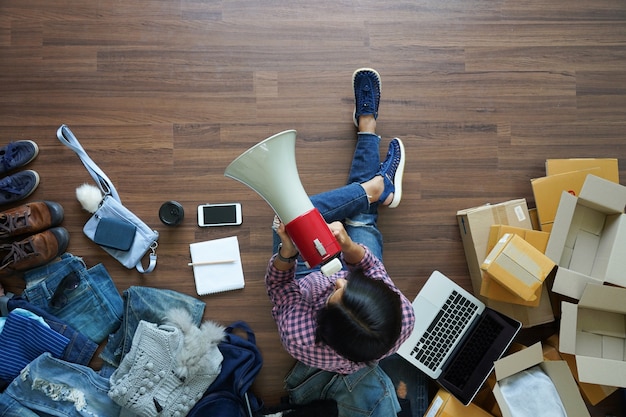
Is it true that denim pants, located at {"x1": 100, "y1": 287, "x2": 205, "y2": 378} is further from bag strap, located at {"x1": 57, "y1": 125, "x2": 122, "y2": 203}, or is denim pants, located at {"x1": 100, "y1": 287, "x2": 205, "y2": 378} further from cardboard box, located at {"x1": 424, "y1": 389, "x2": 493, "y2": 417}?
cardboard box, located at {"x1": 424, "y1": 389, "x2": 493, "y2": 417}

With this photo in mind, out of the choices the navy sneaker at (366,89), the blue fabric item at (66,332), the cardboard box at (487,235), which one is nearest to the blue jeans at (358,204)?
the navy sneaker at (366,89)

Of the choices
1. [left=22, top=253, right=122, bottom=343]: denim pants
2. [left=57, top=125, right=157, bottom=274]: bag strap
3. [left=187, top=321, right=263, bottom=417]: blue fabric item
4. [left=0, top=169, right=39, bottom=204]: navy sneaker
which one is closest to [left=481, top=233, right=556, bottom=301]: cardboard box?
[left=187, top=321, right=263, bottom=417]: blue fabric item

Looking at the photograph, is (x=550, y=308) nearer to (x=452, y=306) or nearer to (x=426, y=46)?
(x=452, y=306)

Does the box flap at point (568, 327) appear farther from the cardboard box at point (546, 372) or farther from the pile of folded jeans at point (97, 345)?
the pile of folded jeans at point (97, 345)

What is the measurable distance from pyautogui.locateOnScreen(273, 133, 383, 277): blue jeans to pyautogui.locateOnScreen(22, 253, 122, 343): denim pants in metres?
0.70

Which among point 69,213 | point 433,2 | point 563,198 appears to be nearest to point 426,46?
point 433,2

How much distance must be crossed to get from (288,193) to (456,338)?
88 cm

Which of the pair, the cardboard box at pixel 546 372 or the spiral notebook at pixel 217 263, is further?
the spiral notebook at pixel 217 263

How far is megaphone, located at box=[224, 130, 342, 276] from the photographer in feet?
4.39

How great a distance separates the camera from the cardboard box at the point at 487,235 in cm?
179

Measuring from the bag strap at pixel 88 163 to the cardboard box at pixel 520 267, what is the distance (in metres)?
1.44

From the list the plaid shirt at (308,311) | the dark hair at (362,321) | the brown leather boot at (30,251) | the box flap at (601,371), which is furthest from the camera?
the brown leather boot at (30,251)

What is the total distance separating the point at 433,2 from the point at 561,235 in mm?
1048

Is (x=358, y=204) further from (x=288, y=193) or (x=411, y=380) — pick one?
(x=411, y=380)
